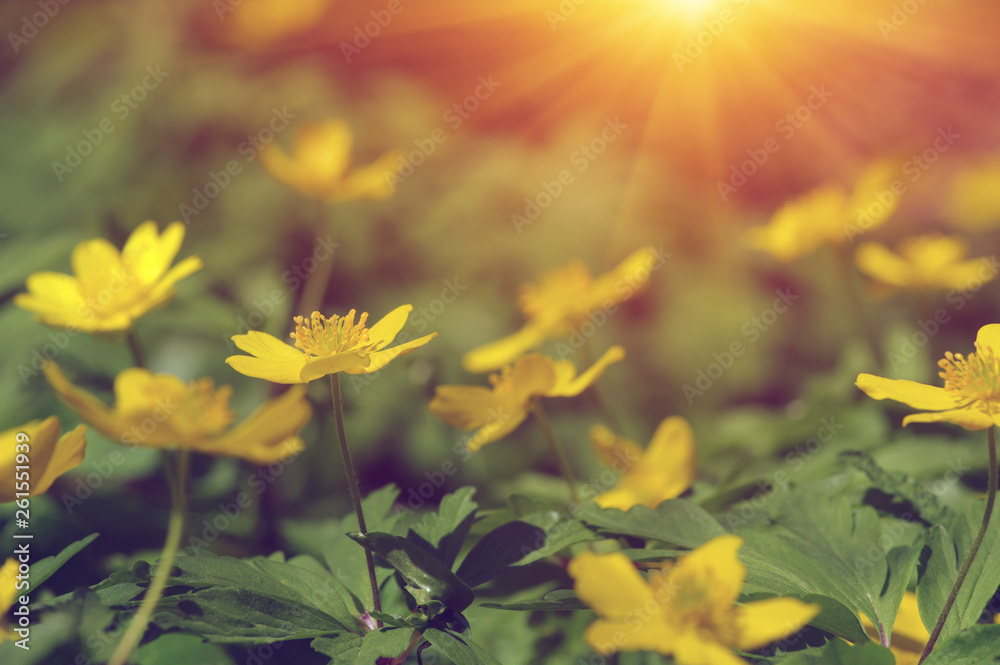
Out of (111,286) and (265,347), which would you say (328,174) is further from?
(265,347)

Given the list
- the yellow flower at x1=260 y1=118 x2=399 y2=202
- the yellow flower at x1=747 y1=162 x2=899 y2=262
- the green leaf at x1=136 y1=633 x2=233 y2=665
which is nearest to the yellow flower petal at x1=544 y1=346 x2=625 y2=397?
the green leaf at x1=136 y1=633 x2=233 y2=665

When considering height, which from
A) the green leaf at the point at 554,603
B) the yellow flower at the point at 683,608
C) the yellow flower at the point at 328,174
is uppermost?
the yellow flower at the point at 328,174

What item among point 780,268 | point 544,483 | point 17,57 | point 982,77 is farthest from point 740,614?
point 982,77

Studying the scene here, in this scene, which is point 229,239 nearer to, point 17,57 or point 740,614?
point 17,57

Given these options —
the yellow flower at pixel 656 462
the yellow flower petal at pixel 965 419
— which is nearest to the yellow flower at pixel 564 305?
the yellow flower at pixel 656 462

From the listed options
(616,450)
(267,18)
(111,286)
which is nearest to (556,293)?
(616,450)

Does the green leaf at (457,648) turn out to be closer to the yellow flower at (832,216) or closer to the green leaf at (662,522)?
the green leaf at (662,522)
